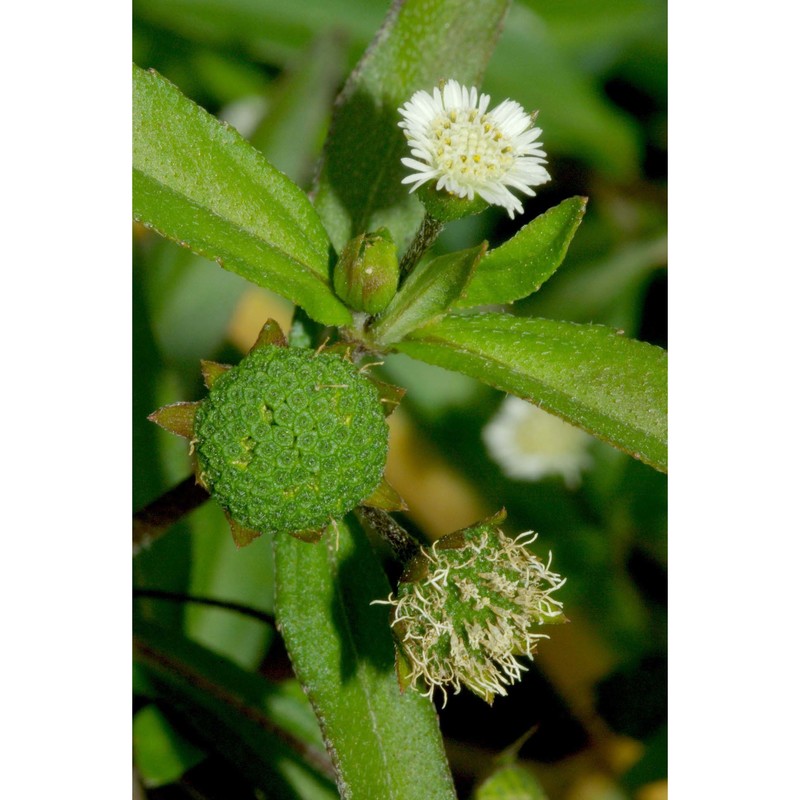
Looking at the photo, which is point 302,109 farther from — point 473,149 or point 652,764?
point 652,764

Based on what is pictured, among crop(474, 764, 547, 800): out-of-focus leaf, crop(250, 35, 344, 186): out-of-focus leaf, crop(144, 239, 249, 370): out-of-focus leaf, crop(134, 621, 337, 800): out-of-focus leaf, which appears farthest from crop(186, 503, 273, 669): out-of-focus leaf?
crop(250, 35, 344, 186): out-of-focus leaf

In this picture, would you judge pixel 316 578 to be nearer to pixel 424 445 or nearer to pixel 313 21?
pixel 424 445

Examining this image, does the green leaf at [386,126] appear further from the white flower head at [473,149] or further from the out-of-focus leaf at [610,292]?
the out-of-focus leaf at [610,292]

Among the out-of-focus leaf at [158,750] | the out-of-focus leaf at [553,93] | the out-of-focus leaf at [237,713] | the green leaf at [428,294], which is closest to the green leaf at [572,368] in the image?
the green leaf at [428,294]

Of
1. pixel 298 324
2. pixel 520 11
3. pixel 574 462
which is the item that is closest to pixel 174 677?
pixel 298 324

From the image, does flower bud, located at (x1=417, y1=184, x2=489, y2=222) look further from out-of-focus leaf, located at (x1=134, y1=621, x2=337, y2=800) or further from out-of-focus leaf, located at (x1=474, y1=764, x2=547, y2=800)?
out-of-focus leaf, located at (x1=474, y1=764, x2=547, y2=800)

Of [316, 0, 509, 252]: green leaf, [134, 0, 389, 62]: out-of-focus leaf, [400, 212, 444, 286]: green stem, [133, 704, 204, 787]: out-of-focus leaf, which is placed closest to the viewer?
[400, 212, 444, 286]: green stem
